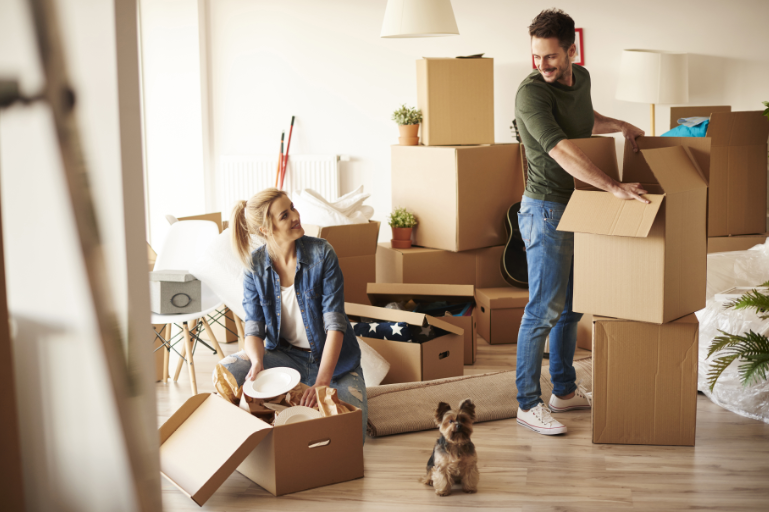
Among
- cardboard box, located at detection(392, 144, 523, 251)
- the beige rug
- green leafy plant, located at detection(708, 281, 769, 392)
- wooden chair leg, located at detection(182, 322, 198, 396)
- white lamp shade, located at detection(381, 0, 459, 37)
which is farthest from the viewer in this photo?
cardboard box, located at detection(392, 144, 523, 251)

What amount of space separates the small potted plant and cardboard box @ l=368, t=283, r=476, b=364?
0.60 m

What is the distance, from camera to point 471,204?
360 centimetres

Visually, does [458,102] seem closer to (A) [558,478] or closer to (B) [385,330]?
(B) [385,330]

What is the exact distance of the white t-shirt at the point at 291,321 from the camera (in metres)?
2.23

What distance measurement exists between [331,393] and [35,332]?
154cm

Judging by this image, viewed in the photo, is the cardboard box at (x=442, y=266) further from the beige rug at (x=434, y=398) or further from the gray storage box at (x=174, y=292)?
the gray storage box at (x=174, y=292)

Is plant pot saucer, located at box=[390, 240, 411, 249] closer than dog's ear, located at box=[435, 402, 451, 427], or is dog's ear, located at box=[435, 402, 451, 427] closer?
dog's ear, located at box=[435, 402, 451, 427]

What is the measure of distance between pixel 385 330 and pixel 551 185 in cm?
95

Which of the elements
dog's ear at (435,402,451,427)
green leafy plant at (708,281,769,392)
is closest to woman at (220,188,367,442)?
dog's ear at (435,402,451,427)

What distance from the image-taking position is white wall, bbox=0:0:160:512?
18.4 inches

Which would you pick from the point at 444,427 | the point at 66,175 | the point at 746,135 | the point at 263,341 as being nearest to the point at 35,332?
the point at 66,175

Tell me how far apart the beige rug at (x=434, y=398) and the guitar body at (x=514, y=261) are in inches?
33.7

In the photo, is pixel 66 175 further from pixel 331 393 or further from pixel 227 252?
pixel 227 252

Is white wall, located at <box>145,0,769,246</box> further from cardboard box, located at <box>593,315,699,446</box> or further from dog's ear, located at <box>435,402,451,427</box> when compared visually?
dog's ear, located at <box>435,402,451,427</box>
